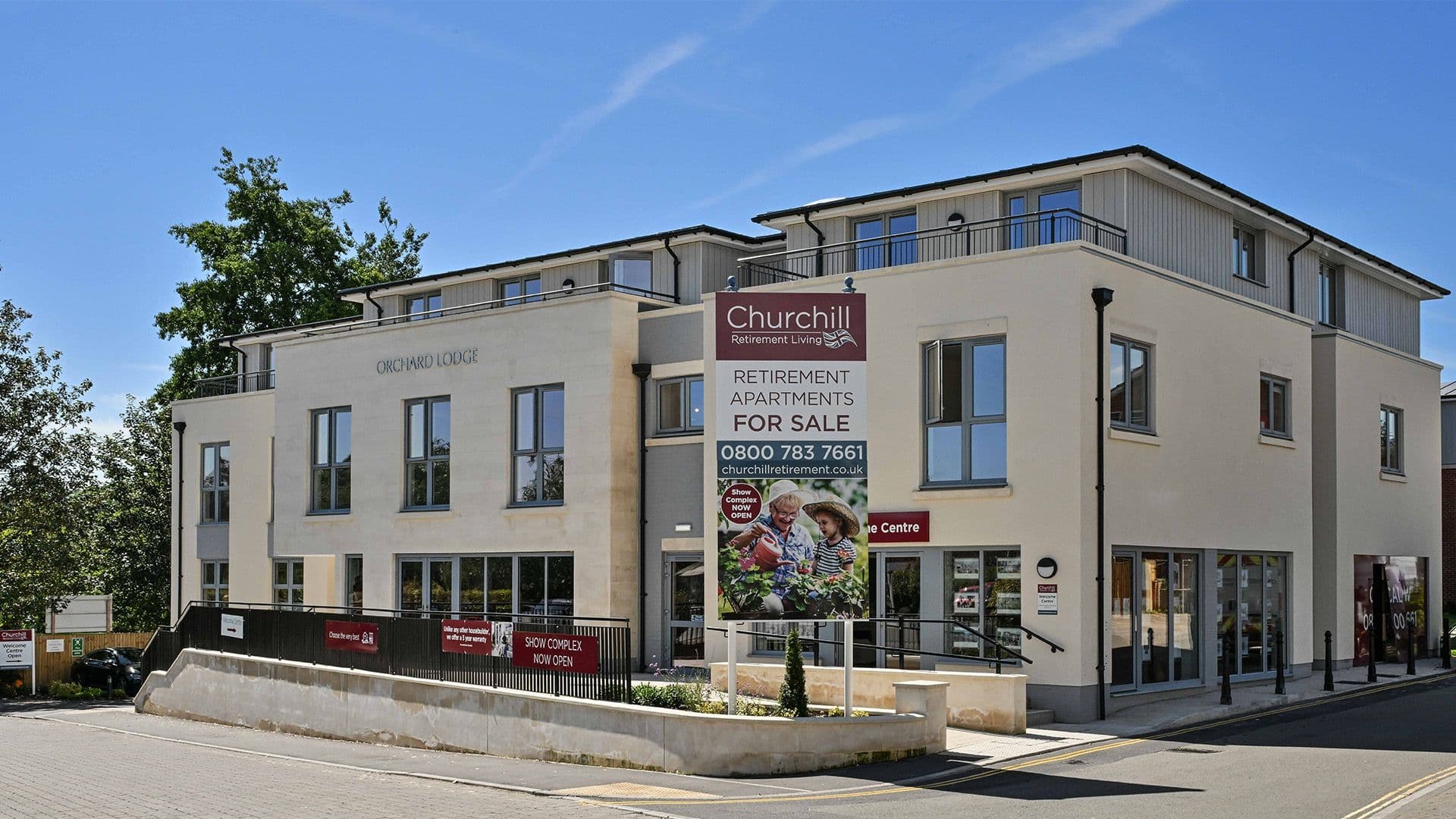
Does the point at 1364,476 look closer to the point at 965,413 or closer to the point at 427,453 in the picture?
the point at 965,413

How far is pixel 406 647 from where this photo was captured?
21859mm

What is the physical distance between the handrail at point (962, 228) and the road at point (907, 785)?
7.81 m

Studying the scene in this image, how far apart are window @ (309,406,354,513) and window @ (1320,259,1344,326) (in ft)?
67.3

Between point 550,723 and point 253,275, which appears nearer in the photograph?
point 550,723

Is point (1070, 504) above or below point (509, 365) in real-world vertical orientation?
below

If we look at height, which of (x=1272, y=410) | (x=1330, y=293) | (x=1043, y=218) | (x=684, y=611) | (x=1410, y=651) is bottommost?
(x=1410, y=651)

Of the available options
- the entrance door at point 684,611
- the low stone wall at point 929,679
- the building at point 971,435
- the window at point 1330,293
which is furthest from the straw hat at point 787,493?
the window at point 1330,293

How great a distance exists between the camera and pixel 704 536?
2525cm

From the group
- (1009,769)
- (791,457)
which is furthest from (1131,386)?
(1009,769)

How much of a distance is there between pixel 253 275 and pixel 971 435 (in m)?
36.4

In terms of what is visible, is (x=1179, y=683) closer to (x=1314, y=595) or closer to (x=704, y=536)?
(x=1314, y=595)

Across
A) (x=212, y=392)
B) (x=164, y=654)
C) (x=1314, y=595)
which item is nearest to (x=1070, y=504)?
(x=1314, y=595)

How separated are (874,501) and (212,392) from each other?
985 inches

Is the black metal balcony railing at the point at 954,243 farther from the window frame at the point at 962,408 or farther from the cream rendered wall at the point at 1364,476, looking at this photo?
the cream rendered wall at the point at 1364,476
